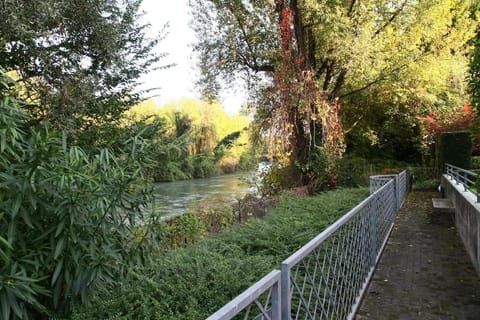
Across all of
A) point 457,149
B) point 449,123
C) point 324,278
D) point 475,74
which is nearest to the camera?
point 324,278

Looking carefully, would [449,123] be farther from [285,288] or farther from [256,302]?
[256,302]

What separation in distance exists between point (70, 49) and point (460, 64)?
45.7 feet

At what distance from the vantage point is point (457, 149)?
14.0 metres

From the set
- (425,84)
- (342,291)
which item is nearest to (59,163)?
(342,291)

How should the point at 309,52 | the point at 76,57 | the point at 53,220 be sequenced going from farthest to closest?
the point at 309,52, the point at 76,57, the point at 53,220

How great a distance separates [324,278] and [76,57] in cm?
613

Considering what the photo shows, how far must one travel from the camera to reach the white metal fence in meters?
1.67

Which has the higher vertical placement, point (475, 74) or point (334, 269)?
point (475, 74)

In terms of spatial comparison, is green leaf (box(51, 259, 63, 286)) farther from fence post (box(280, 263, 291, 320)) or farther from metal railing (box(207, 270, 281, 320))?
fence post (box(280, 263, 291, 320))

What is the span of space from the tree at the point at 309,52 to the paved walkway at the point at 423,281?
541 centimetres

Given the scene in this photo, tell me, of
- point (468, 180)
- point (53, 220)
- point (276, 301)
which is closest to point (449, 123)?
point (468, 180)

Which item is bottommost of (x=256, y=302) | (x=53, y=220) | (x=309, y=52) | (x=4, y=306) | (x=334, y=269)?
(x=334, y=269)

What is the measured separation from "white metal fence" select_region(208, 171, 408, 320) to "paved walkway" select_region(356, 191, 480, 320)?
0.20 metres

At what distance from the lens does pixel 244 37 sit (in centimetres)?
1239
